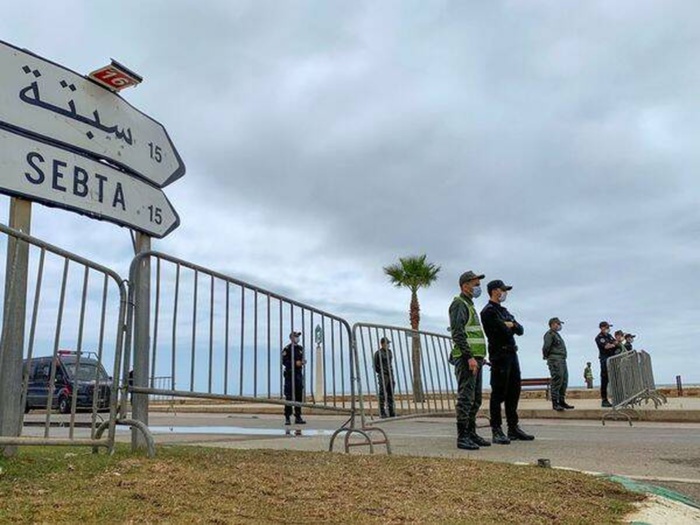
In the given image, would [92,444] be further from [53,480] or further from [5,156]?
[5,156]

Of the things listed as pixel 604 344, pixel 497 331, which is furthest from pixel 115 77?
pixel 604 344

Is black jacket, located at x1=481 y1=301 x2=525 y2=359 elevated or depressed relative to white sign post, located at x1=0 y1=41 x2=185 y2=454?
depressed

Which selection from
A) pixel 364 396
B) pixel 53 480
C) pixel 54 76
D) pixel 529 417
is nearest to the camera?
pixel 53 480

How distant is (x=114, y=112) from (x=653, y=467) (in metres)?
5.55

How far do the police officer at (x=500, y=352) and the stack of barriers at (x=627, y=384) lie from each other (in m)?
4.87

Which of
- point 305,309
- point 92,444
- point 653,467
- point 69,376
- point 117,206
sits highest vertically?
point 117,206

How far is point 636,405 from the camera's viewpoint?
15.4 meters

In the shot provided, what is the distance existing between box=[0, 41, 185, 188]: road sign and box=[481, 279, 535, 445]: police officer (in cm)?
413

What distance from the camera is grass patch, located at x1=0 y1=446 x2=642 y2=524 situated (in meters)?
2.95

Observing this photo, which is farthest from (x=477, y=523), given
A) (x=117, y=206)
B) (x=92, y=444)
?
(x=117, y=206)

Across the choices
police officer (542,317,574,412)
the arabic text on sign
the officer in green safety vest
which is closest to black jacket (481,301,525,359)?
the officer in green safety vest

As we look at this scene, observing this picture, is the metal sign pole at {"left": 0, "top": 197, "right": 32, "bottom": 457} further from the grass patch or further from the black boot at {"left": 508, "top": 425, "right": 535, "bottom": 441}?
the black boot at {"left": 508, "top": 425, "right": 535, "bottom": 441}

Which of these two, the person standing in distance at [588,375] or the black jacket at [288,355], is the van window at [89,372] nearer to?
the black jacket at [288,355]

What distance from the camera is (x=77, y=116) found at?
468 cm
